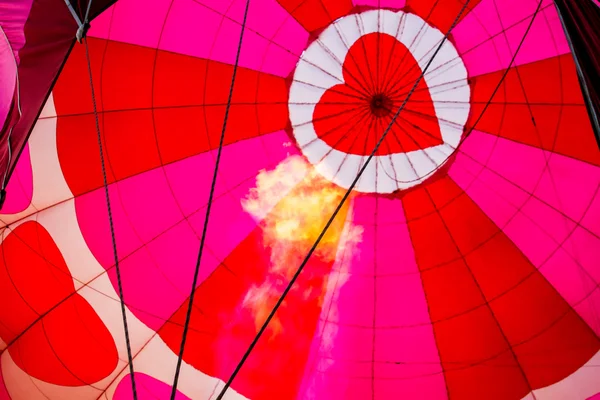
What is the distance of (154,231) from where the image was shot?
13.8ft

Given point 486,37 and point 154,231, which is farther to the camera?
point 154,231

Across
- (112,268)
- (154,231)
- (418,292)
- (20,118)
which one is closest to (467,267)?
(418,292)

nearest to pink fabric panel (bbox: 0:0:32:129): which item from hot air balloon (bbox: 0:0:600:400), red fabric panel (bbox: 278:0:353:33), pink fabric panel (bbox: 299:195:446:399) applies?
hot air balloon (bbox: 0:0:600:400)

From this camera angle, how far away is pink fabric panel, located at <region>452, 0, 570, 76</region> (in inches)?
149

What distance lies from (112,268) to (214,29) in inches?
83.5

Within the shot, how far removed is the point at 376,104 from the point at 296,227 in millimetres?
1237

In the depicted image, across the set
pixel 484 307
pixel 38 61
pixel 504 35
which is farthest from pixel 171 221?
pixel 504 35

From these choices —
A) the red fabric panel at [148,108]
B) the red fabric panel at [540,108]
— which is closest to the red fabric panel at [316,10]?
the red fabric panel at [148,108]

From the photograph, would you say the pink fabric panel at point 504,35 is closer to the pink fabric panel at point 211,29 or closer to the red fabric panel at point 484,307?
the red fabric panel at point 484,307

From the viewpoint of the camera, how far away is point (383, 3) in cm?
390

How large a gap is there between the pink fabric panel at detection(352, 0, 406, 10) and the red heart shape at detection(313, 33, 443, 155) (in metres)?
0.22

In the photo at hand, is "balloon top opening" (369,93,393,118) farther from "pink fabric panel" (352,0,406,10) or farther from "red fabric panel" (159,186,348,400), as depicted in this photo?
"red fabric panel" (159,186,348,400)

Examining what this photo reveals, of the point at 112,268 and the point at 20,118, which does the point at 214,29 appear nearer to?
the point at 20,118

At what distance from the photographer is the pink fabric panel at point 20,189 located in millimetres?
3959
